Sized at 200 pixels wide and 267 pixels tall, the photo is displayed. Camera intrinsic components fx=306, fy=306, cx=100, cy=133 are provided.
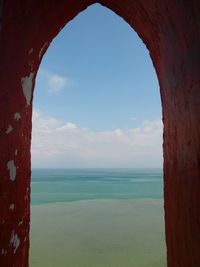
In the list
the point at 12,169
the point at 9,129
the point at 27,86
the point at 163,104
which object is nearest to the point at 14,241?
the point at 12,169

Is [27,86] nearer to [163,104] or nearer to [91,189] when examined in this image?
[163,104]

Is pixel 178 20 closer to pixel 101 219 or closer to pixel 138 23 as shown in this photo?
pixel 138 23

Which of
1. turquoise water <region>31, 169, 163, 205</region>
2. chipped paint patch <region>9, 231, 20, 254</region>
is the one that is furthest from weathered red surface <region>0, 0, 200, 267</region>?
turquoise water <region>31, 169, 163, 205</region>

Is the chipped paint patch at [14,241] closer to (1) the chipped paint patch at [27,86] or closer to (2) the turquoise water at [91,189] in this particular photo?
(1) the chipped paint patch at [27,86]

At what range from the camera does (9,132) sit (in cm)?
193

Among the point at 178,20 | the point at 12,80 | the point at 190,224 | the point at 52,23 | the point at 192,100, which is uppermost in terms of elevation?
the point at 52,23

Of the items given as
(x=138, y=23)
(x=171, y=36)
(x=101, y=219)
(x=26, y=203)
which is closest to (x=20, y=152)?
(x=26, y=203)

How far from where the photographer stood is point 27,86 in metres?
2.26

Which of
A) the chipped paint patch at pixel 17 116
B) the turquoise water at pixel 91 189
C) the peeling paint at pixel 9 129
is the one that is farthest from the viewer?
the turquoise water at pixel 91 189

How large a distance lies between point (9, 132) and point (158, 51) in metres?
1.29

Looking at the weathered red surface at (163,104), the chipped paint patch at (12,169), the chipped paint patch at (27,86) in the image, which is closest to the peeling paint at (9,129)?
the weathered red surface at (163,104)

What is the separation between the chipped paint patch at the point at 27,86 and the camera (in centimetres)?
219

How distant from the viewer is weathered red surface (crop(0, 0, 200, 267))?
63.0 inches

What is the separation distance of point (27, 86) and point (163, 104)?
1072 mm
